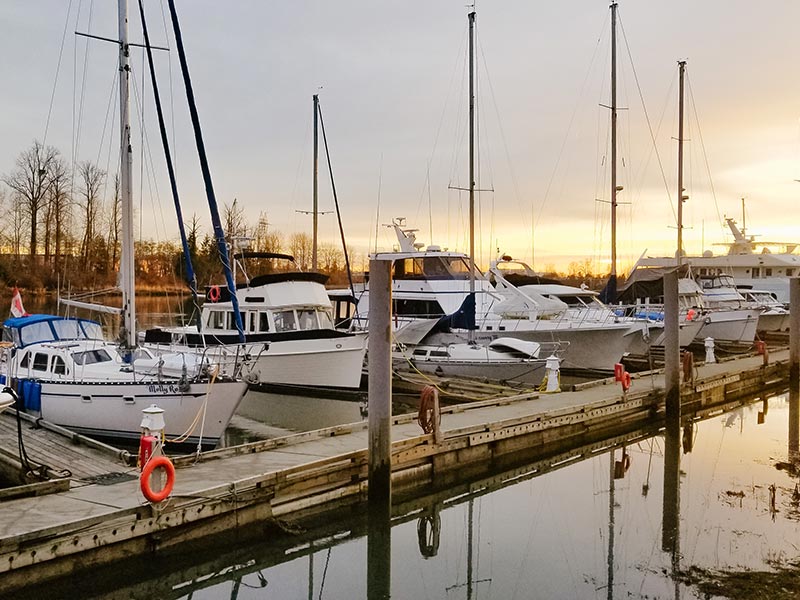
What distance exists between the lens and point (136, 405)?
14.6 m

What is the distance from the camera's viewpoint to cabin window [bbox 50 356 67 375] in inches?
633

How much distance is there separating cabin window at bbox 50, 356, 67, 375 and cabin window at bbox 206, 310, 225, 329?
7494 mm

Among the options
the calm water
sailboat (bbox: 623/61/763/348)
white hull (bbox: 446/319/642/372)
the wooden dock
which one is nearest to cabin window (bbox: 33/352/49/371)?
the wooden dock

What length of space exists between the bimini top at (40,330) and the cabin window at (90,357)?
146cm

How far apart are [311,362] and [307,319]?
1523 millimetres

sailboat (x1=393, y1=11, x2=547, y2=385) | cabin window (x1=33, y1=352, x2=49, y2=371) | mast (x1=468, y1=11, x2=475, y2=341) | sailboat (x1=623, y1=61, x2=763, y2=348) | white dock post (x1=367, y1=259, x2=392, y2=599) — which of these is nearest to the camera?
white dock post (x1=367, y1=259, x2=392, y2=599)

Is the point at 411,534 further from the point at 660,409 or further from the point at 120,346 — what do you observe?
the point at 660,409

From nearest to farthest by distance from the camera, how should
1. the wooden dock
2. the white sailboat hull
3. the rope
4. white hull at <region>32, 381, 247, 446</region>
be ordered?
the wooden dock < the rope < white hull at <region>32, 381, 247, 446</region> < the white sailboat hull

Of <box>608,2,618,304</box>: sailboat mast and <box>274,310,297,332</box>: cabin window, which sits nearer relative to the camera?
<box>274,310,297,332</box>: cabin window

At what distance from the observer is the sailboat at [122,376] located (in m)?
14.4

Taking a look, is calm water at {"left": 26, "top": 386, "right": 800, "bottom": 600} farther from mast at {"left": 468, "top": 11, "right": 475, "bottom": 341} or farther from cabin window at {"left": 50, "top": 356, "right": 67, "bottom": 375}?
mast at {"left": 468, "top": 11, "right": 475, "bottom": 341}

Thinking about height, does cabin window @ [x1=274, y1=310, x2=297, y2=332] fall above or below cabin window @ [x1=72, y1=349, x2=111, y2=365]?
above

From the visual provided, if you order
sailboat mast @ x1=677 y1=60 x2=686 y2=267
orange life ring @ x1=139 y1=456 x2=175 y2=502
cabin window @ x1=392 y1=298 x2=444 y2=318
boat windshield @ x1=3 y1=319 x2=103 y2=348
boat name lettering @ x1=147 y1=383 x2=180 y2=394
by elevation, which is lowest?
orange life ring @ x1=139 y1=456 x2=175 y2=502

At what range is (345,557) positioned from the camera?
10141 mm
